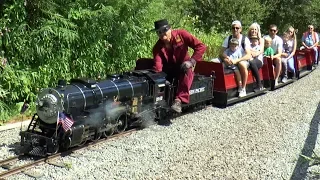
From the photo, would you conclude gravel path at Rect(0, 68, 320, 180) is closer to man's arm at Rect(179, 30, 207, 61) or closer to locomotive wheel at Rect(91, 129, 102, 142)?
locomotive wheel at Rect(91, 129, 102, 142)

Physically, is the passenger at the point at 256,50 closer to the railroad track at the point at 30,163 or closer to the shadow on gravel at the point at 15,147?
the railroad track at the point at 30,163

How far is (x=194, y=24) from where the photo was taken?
19.1m

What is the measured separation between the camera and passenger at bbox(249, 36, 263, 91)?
10.9 metres

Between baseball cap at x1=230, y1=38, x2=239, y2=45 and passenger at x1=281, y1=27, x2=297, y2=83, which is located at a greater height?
baseball cap at x1=230, y1=38, x2=239, y2=45

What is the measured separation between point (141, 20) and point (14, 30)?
3983 mm

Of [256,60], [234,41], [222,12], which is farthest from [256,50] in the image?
[222,12]

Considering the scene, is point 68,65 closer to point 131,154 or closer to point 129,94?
point 129,94

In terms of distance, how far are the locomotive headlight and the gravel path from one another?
65cm

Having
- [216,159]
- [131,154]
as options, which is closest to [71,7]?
[131,154]

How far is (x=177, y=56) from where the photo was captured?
8.44m

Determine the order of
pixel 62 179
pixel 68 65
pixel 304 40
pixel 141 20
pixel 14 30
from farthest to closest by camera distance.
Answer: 1. pixel 304 40
2. pixel 141 20
3. pixel 68 65
4. pixel 14 30
5. pixel 62 179

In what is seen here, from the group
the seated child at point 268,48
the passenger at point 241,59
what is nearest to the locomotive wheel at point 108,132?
the passenger at point 241,59

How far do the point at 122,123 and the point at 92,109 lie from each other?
0.88 metres

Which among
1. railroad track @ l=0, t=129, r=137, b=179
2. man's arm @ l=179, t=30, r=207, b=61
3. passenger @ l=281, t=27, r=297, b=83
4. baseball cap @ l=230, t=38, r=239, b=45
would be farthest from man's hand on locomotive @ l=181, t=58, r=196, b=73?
passenger @ l=281, t=27, r=297, b=83
